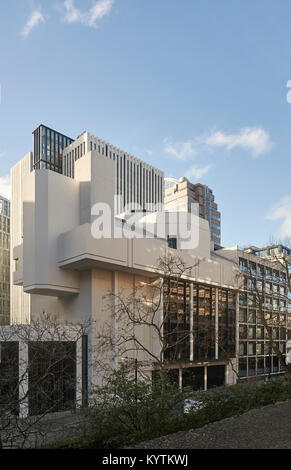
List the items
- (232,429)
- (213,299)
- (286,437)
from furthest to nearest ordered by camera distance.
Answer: (213,299) → (232,429) → (286,437)

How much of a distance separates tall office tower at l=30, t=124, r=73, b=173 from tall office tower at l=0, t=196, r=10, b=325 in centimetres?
1792

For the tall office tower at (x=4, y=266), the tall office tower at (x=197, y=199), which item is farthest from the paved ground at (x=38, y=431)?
the tall office tower at (x=197, y=199)

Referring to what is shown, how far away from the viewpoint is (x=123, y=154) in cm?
10656

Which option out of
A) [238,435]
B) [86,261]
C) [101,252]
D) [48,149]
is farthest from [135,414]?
[48,149]

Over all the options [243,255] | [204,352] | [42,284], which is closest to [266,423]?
[42,284]

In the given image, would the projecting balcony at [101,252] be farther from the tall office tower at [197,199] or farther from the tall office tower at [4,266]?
the tall office tower at [4,266]

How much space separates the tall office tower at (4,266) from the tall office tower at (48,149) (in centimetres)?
1792

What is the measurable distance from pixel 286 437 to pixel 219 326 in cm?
3084

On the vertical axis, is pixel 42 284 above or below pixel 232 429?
above

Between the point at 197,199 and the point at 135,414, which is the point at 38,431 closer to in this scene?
the point at 135,414

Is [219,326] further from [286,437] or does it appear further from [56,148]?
[56,148]

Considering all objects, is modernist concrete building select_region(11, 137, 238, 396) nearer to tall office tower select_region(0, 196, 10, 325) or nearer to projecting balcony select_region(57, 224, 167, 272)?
projecting balcony select_region(57, 224, 167, 272)
